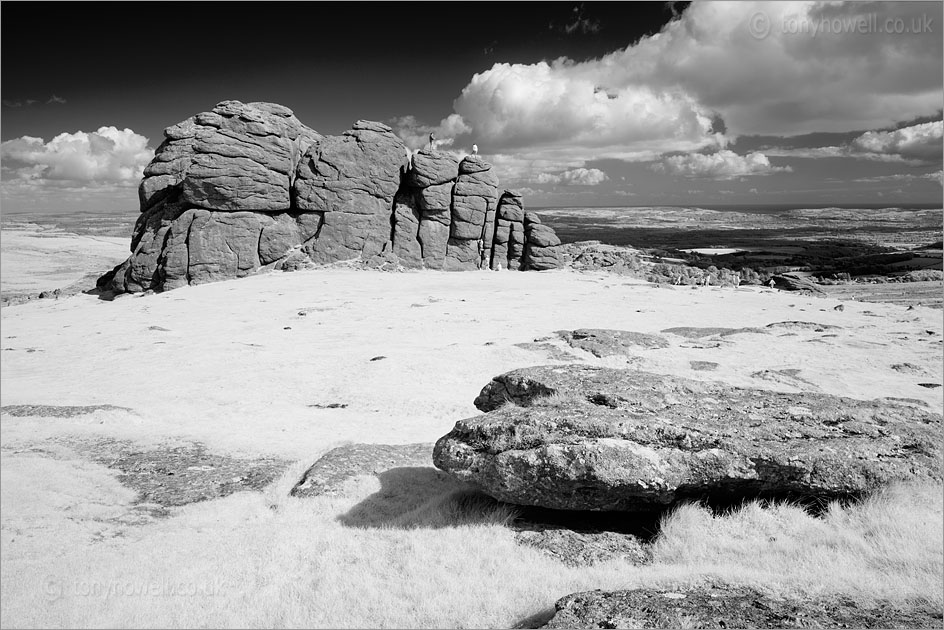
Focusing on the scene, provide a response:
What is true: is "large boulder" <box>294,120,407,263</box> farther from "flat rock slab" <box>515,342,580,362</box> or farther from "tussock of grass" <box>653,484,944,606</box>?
"tussock of grass" <box>653,484,944,606</box>

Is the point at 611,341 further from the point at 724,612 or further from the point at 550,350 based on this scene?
the point at 724,612

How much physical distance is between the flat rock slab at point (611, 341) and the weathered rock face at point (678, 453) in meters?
13.4

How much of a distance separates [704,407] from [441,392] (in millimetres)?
10370

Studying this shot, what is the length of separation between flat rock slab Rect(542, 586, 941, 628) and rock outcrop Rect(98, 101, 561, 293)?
41713 mm

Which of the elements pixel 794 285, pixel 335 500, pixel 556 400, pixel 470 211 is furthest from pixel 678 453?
pixel 794 285

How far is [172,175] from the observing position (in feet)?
154

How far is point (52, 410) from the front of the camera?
14453 millimetres

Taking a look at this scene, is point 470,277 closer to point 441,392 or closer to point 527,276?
point 527,276

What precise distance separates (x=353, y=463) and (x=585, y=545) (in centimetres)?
550

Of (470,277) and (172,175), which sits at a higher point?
(172,175)

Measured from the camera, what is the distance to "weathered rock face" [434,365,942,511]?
7914mm

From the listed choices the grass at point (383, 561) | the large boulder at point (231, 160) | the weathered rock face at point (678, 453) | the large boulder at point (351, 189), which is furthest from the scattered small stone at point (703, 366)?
the large boulder at point (231, 160)

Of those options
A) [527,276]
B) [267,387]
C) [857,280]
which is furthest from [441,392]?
[857,280]

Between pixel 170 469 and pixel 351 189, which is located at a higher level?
pixel 351 189
